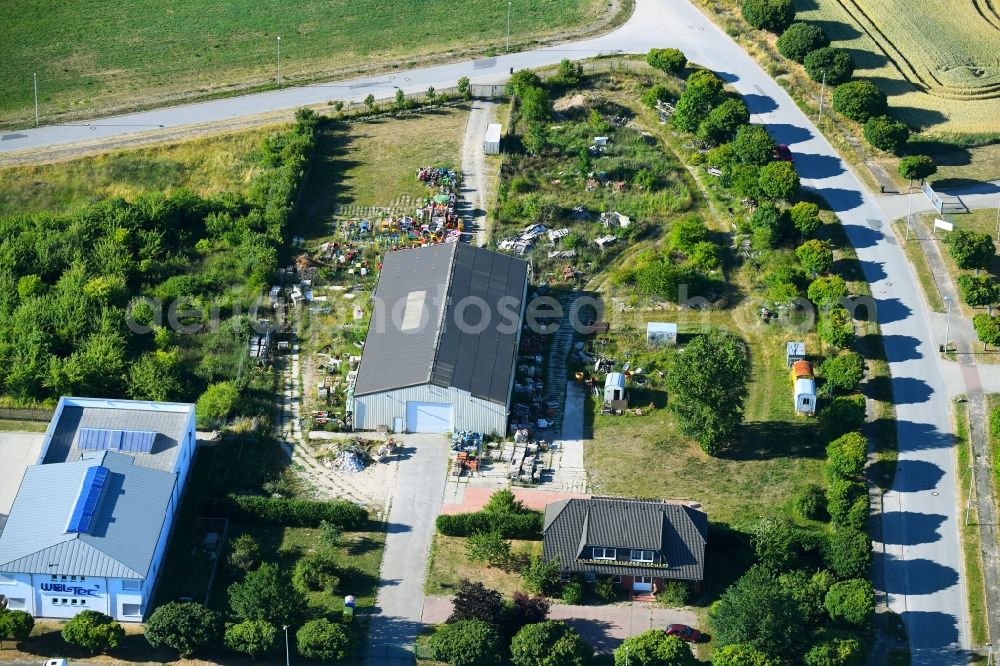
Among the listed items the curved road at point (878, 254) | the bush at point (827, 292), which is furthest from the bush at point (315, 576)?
the bush at point (827, 292)

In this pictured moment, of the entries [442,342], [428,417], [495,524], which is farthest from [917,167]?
[495,524]

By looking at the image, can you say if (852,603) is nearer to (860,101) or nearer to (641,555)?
(641,555)

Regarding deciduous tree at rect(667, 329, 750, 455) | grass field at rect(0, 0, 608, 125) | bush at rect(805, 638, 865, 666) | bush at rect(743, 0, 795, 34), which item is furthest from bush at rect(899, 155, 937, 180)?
bush at rect(805, 638, 865, 666)

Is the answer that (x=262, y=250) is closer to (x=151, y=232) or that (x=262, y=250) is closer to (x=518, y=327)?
(x=151, y=232)

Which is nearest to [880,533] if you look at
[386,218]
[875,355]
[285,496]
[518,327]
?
[875,355]

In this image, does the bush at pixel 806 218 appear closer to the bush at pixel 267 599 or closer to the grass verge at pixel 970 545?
the grass verge at pixel 970 545

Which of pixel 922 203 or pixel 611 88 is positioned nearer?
pixel 922 203
